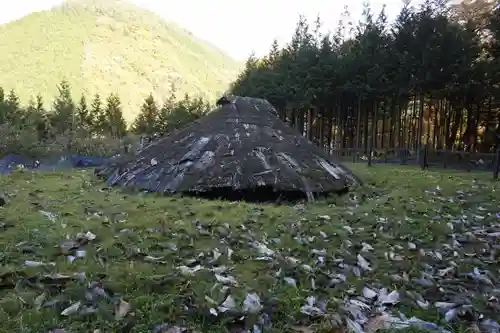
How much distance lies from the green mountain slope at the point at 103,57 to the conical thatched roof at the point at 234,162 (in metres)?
41.3

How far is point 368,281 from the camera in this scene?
262 cm

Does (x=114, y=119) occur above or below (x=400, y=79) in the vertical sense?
below

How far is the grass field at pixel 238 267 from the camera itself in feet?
6.53

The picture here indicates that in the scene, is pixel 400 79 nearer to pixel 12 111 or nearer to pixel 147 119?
pixel 147 119

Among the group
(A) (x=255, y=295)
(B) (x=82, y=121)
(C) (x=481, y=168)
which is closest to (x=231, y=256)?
(A) (x=255, y=295)

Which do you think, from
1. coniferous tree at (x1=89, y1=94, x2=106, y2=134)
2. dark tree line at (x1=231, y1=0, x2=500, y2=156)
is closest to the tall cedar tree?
coniferous tree at (x1=89, y1=94, x2=106, y2=134)

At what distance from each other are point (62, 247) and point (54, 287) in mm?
705

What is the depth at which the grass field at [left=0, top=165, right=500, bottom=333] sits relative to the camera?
6.53 ft

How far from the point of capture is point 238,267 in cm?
275

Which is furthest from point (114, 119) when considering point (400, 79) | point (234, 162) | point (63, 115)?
point (234, 162)

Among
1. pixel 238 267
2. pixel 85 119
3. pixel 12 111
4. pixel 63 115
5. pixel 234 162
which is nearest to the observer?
pixel 238 267

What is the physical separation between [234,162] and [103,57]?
192ft

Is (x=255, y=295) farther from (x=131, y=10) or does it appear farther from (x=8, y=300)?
(x=131, y=10)

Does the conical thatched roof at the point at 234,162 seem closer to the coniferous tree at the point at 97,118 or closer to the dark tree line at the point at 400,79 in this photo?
the dark tree line at the point at 400,79
